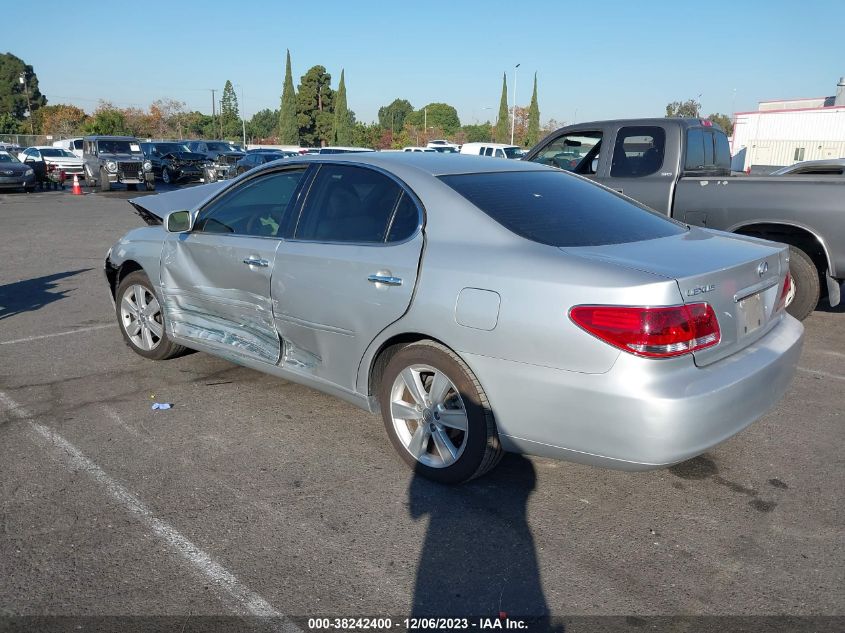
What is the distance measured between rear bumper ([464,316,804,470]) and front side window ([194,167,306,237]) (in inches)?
72.7

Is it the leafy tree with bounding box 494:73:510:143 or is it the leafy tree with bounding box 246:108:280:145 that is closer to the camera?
the leafy tree with bounding box 494:73:510:143

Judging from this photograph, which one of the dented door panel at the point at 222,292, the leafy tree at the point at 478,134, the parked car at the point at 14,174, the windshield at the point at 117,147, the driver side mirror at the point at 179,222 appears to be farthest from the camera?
the leafy tree at the point at 478,134

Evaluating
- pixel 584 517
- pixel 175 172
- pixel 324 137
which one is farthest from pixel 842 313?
pixel 324 137

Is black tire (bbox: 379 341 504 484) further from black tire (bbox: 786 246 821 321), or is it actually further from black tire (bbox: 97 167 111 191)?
black tire (bbox: 97 167 111 191)

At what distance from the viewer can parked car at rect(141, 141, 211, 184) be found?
2829 cm

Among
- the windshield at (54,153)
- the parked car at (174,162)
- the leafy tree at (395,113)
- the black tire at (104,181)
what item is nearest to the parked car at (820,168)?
the black tire at (104,181)

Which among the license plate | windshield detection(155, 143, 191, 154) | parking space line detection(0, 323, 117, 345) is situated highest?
windshield detection(155, 143, 191, 154)

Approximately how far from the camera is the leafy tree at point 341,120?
65.6 metres

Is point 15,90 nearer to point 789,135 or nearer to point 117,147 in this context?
point 117,147

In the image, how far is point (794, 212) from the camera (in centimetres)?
653

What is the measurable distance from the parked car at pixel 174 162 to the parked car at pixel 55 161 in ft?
10.9

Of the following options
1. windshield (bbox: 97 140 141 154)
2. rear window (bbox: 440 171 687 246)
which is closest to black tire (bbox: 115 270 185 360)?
rear window (bbox: 440 171 687 246)

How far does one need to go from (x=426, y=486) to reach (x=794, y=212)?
4683 millimetres

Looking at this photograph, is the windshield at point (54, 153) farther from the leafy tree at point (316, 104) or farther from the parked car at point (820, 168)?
the leafy tree at point (316, 104)
